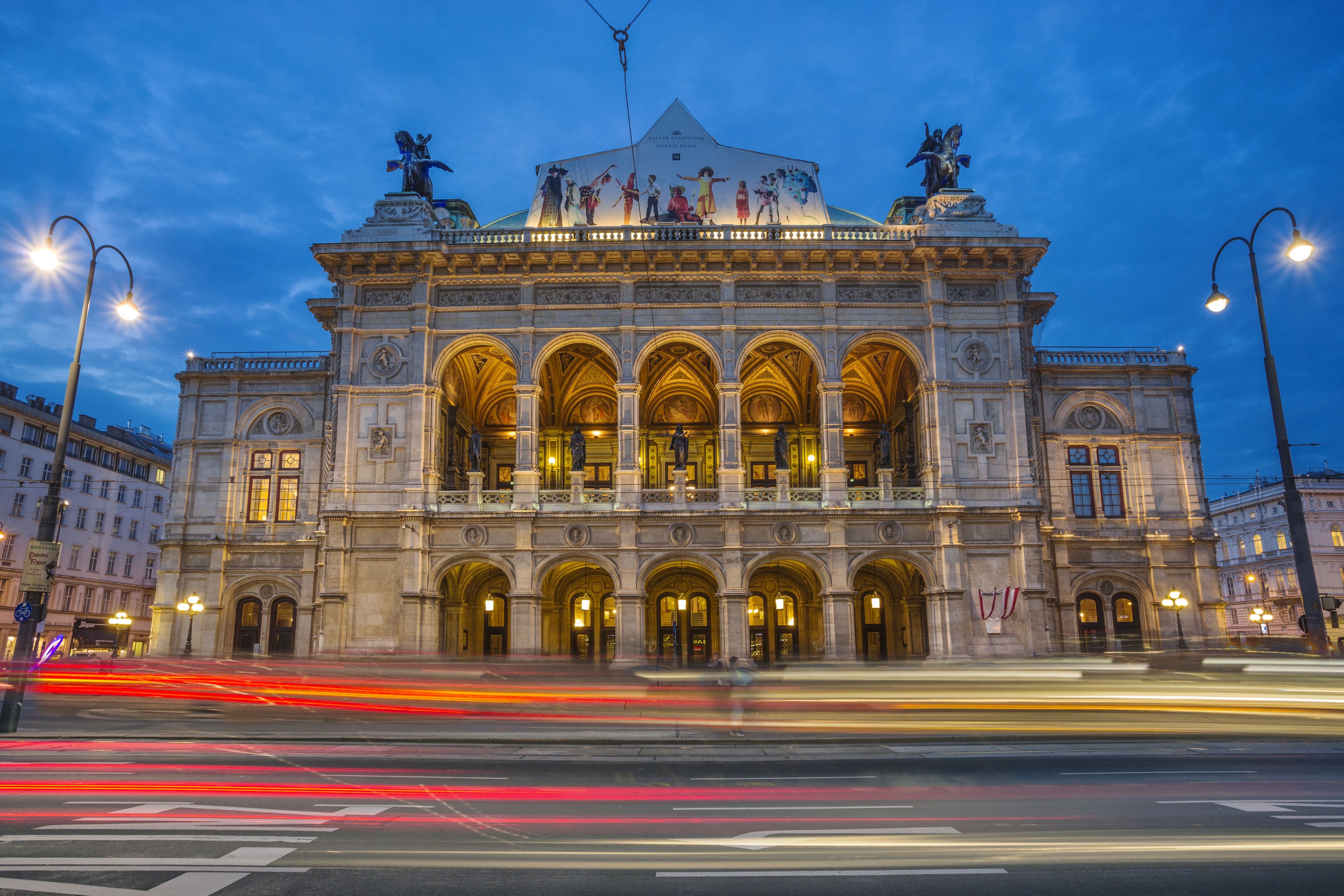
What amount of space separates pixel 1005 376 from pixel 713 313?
36.5 ft

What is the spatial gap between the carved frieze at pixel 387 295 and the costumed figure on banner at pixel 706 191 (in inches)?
467

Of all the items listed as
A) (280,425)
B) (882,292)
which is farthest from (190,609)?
(882,292)

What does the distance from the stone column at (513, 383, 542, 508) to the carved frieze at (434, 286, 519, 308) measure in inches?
136

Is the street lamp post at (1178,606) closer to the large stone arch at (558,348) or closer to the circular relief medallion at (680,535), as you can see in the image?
the circular relief medallion at (680,535)

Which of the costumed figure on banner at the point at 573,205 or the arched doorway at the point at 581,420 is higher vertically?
the costumed figure on banner at the point at 573,205

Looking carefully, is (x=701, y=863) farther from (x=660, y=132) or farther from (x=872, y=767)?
(x=660, y=132)

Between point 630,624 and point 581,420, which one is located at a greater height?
point 581,420

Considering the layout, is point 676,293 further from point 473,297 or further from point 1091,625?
point 1091,625

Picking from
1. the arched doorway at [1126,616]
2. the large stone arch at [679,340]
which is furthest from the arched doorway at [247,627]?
the arched doorway at [1126,616]

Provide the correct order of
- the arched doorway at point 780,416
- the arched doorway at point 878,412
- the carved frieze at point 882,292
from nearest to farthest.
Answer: the carved frieze at point 882,292 → the arched doorway at point 878,412 → the arched doorway at point 780,416

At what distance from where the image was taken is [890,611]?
37312 mm

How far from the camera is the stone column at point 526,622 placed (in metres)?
31.1

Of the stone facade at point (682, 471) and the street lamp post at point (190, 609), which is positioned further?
the street lamp post at point (190, 609)

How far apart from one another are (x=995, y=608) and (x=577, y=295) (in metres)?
18.9
